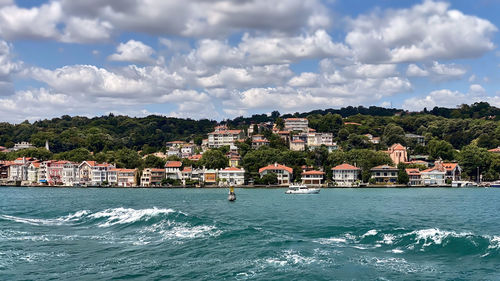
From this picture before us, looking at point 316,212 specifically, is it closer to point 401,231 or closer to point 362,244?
point 401,231

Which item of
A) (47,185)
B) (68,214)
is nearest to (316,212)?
(68,214)

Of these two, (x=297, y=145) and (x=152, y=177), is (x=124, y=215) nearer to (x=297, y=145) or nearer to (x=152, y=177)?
(x=152, y=177)

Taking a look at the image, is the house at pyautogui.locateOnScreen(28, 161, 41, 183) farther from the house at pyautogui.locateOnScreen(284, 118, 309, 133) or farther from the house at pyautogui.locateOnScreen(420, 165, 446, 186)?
the house at pyautogui.locateOnScreen(420, 165, 446, 186)

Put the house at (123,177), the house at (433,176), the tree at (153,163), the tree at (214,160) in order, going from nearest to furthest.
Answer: the house at (433,176) < the tree at (214,160) < the house at (123,177) < the tree at (153,163)

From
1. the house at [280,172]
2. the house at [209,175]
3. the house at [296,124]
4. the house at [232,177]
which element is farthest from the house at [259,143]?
the house at [280,172]

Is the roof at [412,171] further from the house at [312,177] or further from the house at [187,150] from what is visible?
the house at [187,150]

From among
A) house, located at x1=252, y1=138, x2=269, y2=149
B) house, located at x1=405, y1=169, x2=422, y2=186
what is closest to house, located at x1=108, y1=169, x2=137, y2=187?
house, located at x1=252, y1=138, x2=269, y2=149

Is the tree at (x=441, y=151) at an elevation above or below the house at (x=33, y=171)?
above
